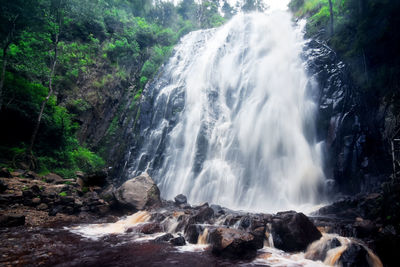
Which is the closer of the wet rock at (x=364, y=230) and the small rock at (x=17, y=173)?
the wet rock at (x=364, y=230)

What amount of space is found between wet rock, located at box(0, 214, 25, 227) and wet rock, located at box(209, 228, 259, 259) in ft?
21.4

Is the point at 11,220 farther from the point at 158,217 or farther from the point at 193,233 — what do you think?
the point at 193,233

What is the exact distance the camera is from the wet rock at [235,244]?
17.1ft

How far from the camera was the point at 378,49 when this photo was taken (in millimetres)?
11797

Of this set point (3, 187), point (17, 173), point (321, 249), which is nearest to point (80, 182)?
point (17, 173)

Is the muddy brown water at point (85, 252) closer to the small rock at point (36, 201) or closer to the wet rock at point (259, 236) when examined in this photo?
the wet rock at point (259, 236)

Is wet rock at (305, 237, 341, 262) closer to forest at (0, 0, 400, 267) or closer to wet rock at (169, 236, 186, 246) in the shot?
forest at (0, 0, 400, 267)

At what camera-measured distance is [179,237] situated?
20.6ft

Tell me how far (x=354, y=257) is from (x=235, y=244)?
249 cm

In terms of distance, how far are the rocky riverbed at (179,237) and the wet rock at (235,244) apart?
2 cm

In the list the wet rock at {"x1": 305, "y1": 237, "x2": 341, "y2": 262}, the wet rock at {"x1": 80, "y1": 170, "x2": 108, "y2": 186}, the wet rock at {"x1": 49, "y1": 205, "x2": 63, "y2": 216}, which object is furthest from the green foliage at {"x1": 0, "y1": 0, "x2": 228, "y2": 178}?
the wet rock at {"x1": 305, "y1": 237, "x2": 341, "y2": 262}

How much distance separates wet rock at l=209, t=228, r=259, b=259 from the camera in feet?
17.1

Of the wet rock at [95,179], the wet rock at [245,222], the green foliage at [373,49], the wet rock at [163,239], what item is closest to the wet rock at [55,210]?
the wet rock at [95,179]

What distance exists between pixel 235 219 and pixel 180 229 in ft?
6.36
